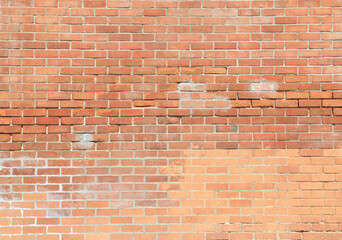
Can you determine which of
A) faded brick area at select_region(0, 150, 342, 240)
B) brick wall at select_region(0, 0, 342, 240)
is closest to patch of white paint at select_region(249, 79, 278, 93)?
brick wall at select_region(0, 0, 342, 240)

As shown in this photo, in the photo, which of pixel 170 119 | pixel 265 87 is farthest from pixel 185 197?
pixel 265 87

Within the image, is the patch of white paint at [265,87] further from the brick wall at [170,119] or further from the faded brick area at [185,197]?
the faded brick area at [185,197]

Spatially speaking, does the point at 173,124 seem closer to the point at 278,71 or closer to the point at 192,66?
the point at 192,66

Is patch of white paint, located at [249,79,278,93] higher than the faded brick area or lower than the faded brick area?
higher

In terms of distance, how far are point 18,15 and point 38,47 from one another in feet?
1.12

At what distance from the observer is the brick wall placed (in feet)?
9.14

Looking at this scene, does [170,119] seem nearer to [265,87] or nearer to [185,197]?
[185,197]

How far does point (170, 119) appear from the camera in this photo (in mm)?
2820

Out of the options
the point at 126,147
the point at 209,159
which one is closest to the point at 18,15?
the point at 126,147

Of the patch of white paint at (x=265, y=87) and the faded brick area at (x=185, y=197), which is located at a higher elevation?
the patch of white paint at (x=265, y=87)

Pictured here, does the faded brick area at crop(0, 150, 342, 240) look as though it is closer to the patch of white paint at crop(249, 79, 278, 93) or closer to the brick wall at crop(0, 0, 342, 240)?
the brick wall at crop(0, 0, 342, 240)

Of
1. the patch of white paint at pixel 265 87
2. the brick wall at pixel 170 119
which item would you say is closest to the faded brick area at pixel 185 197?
the brick wall at pixel 170 119

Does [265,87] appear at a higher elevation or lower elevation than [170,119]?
higher

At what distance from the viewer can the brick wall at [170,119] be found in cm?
279
